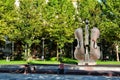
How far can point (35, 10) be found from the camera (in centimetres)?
3647

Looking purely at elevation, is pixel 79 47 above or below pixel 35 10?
below

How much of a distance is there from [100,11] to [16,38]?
417 inches

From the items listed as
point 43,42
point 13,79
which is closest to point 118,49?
point 43,42

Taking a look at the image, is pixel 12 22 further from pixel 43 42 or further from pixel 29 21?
pixel 43 42

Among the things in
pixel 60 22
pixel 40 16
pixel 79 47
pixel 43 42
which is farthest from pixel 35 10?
pixel 79 47

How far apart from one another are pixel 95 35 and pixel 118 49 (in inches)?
782

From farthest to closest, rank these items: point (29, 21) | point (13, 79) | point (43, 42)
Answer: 1. point (43, 42)
2. point (29, 21)
3. point (13, 79)

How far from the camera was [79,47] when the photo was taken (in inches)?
974

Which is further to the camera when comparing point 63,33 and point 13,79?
point 63,33

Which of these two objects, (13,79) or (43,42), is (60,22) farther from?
(13,79)

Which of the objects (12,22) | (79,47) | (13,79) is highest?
(12,22)

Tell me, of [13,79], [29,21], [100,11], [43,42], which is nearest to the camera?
[13,79]

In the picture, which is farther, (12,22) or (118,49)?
(118,49)

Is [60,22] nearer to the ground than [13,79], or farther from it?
farther from it
